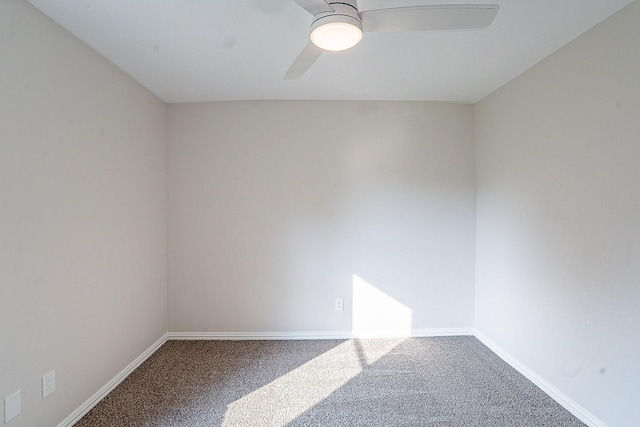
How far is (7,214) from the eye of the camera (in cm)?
154

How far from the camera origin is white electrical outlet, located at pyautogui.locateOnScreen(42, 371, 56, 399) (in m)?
1.74

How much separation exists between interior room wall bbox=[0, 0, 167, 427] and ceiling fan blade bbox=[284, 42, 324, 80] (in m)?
1.33

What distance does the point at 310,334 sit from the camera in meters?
3.21

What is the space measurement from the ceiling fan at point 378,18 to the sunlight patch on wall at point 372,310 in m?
2.27

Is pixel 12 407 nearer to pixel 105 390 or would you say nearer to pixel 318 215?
pixel 105 390

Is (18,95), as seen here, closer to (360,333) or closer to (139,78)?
(139,78)

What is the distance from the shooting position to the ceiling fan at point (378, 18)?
1.32 m

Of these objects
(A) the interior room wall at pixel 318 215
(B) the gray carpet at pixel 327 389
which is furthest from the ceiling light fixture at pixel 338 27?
(B) the gray carpet at pixel 327 389

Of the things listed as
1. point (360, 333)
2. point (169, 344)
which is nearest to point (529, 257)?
point (360, 333)

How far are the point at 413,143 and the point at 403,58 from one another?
1071mm

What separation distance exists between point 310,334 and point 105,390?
170 centimetres

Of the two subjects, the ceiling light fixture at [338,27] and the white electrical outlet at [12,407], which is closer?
the ceiling light fixture at [338,27]

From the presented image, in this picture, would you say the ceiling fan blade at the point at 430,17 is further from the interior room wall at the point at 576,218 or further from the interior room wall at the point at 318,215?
the interior room wall at the point at 318,215

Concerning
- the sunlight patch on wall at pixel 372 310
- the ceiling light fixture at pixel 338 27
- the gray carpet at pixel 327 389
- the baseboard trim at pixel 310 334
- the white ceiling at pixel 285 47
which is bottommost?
the gray carpet at pixel 327 389
